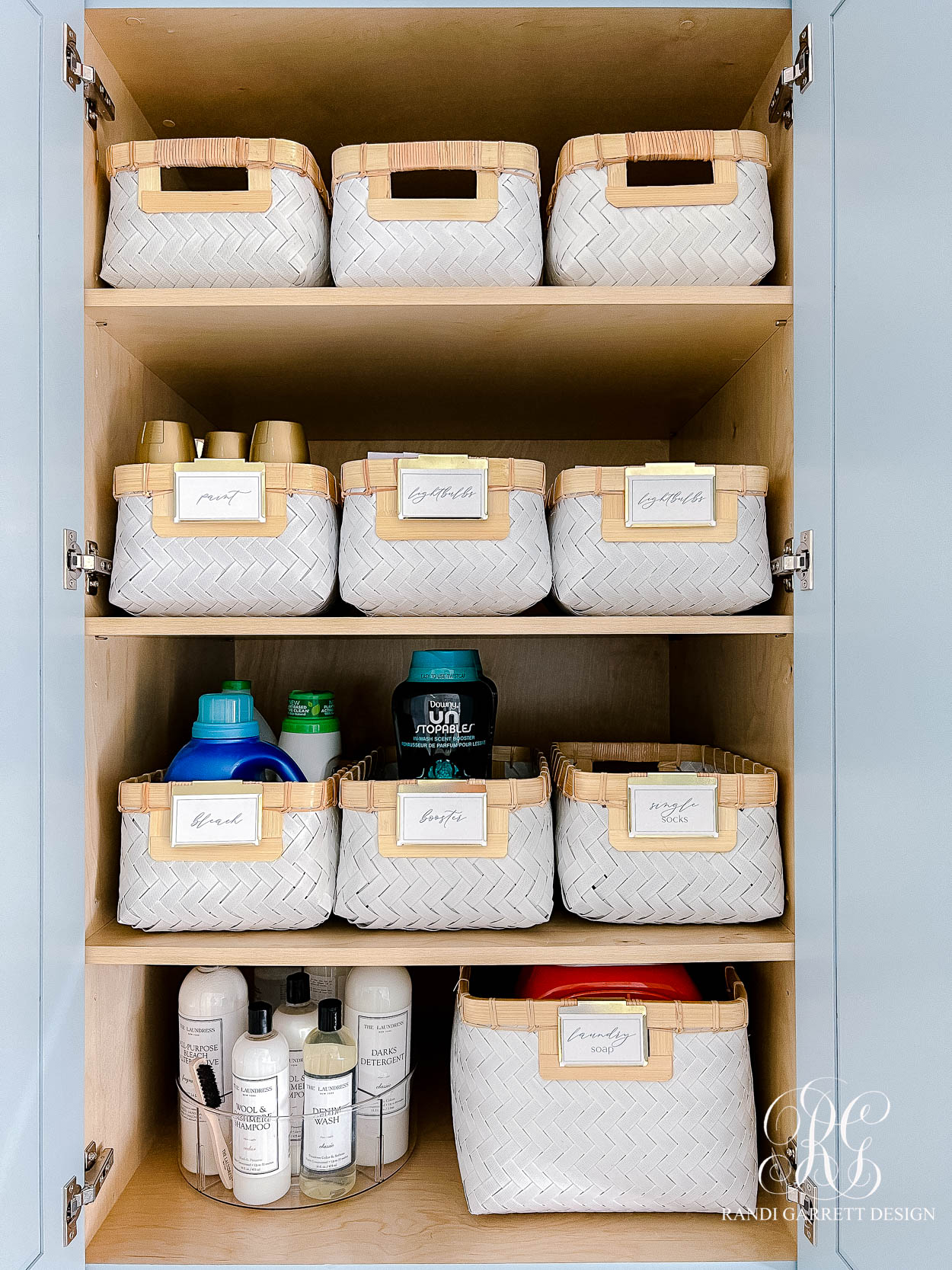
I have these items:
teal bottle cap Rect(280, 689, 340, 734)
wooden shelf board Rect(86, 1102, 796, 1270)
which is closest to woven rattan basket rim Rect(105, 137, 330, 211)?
teal bottle cap Rect(280, 689, 340, 734)

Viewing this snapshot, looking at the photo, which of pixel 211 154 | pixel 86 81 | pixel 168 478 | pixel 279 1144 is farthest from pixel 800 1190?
pixel 86 81

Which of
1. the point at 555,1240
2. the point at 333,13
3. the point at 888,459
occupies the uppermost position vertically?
the point at 333,13

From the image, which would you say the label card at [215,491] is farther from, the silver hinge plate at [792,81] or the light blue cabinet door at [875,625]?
the silver hinge plate at [792,81]

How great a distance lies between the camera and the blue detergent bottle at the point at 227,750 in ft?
3.36

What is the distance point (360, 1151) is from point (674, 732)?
806 mm

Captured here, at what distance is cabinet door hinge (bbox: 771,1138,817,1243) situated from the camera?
2.96ft

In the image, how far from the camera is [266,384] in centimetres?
128

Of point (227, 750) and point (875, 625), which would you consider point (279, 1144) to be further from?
point (875, 625)

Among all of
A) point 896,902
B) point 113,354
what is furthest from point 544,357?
point 896,902

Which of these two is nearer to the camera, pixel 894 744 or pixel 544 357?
pixel 894 744

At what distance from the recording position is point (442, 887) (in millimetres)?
985

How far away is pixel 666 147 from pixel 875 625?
563 mm

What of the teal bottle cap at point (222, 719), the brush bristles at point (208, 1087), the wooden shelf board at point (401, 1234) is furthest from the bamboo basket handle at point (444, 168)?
the wooden shelf board at point (401, 1234)

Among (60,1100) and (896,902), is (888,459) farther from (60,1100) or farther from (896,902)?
(60,1100)
